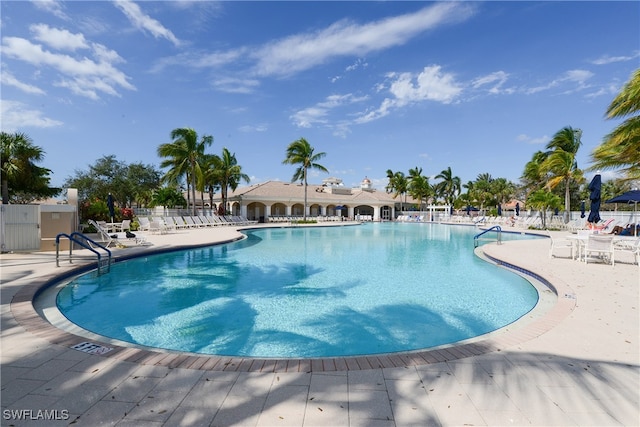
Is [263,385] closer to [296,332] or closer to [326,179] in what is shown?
[296,332]

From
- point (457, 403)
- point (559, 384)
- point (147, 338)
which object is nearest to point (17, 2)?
point (147, 338)

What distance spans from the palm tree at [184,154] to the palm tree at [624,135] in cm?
2594

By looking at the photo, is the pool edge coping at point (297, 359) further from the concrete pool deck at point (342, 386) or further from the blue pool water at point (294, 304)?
the blue pool water at point (294, 304)

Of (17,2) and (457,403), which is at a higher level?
(17,2)

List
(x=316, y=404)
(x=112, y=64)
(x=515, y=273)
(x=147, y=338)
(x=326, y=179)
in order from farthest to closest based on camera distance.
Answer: (x=326, y=179) < (x=112, y=64) < (x=515, y=273) < (x=147, y=338) < (x=316, y=404)

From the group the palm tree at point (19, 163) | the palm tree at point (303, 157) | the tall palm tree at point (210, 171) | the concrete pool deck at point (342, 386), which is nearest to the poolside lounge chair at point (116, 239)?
the concrete pool deck at point (342, 386)

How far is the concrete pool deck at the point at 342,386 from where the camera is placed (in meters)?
2.37

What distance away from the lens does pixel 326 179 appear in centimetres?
5506

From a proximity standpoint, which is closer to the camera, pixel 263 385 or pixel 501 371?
pixel 263 385

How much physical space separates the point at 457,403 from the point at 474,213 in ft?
172

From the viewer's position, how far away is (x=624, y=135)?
359 inches

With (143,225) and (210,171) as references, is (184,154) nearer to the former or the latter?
(210,171)

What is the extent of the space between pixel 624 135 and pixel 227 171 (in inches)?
1154

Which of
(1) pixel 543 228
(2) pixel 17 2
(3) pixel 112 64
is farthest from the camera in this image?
(1) pixel 543 228
